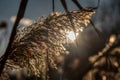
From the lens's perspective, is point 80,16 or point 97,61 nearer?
point 80,16

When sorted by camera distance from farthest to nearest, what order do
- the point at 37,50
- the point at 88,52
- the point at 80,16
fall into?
1. the point at 88,52
2. the point at 37,50
3. the point at 80,16

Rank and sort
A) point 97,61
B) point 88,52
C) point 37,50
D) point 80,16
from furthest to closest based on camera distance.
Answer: point 88,52 < point 97,61 < point 37,50 < point 80,16

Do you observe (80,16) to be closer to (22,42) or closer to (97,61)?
(22,42)

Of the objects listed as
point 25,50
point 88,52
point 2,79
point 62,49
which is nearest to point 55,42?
point 62,49

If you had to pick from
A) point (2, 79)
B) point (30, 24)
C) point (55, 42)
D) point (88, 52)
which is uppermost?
point (88, 52)

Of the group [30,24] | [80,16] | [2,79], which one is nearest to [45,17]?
[30,24]

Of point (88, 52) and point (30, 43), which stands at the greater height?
point (88, 52)

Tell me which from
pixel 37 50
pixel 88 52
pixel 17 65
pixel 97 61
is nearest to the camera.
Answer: pixel 37 50

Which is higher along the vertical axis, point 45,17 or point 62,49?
point 45,17

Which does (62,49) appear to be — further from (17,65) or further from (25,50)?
(17,65)
